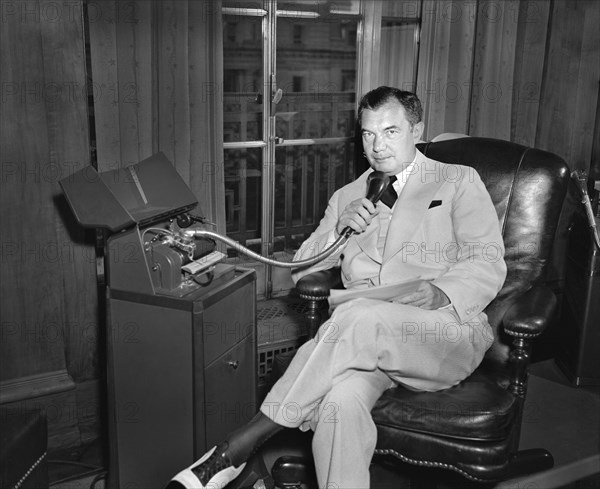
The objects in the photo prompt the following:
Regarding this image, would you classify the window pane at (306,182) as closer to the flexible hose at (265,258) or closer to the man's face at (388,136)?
the man's face at (388,136)

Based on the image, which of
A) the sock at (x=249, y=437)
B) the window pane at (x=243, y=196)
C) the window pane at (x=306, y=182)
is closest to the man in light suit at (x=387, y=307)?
the sock at (x=249, y=437)

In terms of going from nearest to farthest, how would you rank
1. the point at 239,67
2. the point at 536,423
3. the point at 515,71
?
the point at 536,423, the point at 515,71, the point at 239,67

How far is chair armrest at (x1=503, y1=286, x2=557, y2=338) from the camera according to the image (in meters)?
2.03

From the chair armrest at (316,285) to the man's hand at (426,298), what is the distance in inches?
11.5

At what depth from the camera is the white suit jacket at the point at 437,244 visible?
2221 millimetres

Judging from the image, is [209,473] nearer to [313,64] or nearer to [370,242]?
[370,242]

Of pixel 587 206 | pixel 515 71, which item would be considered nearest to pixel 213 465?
pixel 587 206

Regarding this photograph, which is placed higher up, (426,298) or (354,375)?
(426,298)

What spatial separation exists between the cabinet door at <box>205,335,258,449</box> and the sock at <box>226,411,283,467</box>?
18 centimetres

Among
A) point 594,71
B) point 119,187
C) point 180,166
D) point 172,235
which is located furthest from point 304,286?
point 594,71

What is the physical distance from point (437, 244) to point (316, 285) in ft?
1.34

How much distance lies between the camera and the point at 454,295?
217cm

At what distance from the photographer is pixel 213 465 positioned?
1.94m

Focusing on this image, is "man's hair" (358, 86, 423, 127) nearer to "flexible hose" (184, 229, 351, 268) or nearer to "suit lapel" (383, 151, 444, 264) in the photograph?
"suit lapel" (383, 151, 444, 264)
